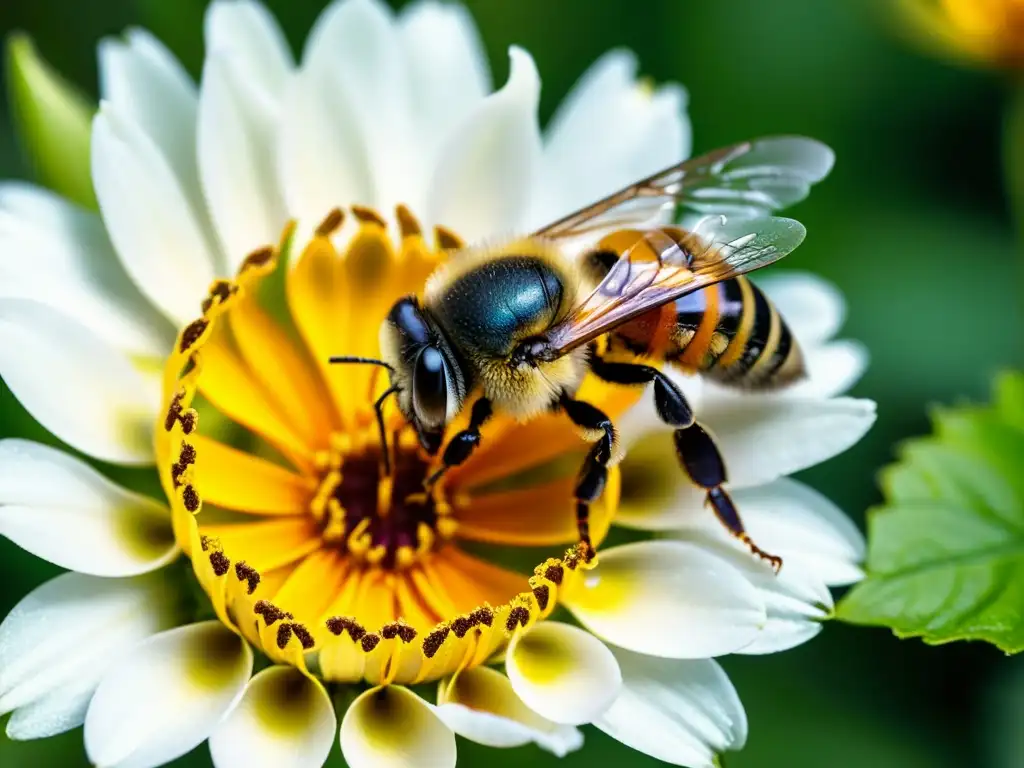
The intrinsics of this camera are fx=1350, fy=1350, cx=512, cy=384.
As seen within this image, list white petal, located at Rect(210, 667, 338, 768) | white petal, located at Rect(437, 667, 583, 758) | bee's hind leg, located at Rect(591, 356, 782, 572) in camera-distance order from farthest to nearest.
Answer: bee's hind leg, located at Rect(591, 356, 782, 572) → white petal, located at Rect(210, 667, 338, 768) → white petal, located at Rect(437, 667, 583, 758)

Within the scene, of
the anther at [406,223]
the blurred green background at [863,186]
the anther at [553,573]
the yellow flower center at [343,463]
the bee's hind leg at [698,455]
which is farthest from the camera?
the blurred green background at [863,186]

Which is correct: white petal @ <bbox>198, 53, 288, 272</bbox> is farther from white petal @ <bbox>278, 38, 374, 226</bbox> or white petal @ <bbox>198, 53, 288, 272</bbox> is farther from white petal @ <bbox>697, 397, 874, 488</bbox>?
white petal @ <bbox>697, 397, 874, 488</bbox>

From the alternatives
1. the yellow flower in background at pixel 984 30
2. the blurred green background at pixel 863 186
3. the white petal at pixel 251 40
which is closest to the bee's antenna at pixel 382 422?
the white petal at pixel 251 40

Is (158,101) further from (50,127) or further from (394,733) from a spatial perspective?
(394,733)

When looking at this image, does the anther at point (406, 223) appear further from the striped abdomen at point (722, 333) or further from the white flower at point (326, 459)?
the striped abdomen at point (722, 333)

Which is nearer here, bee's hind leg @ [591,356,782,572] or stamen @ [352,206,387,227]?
bee's hind leg @ [591,356,782,572]

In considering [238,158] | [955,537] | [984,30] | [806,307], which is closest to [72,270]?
[238,158]

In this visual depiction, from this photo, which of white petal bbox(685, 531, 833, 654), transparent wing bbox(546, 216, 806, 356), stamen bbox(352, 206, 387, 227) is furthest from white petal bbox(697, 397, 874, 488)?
stamen bbox(352, 206, 387, 227)
